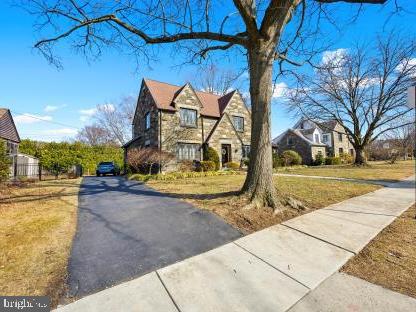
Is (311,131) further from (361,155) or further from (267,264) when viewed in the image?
(267,264)

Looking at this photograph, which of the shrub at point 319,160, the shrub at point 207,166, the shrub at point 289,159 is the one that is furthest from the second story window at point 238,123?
the shrub at point 319,160

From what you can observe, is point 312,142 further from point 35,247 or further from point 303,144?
point 35,247

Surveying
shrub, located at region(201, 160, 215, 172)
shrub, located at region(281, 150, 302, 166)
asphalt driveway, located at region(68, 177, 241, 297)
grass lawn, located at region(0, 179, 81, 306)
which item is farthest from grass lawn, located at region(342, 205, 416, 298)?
shrub, located at region(281, 150, 302, 166)

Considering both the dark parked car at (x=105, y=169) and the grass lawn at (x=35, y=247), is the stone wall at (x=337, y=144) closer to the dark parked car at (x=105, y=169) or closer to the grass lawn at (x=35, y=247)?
the dark parked car at (x=105, y=169)

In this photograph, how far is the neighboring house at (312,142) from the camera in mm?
34781

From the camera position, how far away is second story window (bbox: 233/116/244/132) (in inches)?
941

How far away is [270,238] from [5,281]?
430cm

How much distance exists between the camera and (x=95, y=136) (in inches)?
1880

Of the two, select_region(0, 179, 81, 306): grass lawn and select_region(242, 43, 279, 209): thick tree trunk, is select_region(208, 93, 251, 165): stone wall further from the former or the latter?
select_region(0, 179, 81, 306): grass lawn

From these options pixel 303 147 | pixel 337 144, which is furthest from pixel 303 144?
pixel 337 144

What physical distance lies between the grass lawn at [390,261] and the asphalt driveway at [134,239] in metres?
2.16

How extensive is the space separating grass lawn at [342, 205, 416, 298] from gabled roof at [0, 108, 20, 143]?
25842 millimetres

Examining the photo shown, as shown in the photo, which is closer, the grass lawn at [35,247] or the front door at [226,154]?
the grass lawn at [35,247]

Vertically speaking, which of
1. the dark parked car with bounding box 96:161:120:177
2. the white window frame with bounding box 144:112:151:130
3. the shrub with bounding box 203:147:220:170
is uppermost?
the white window frame with bounding box 144:112:151:130
